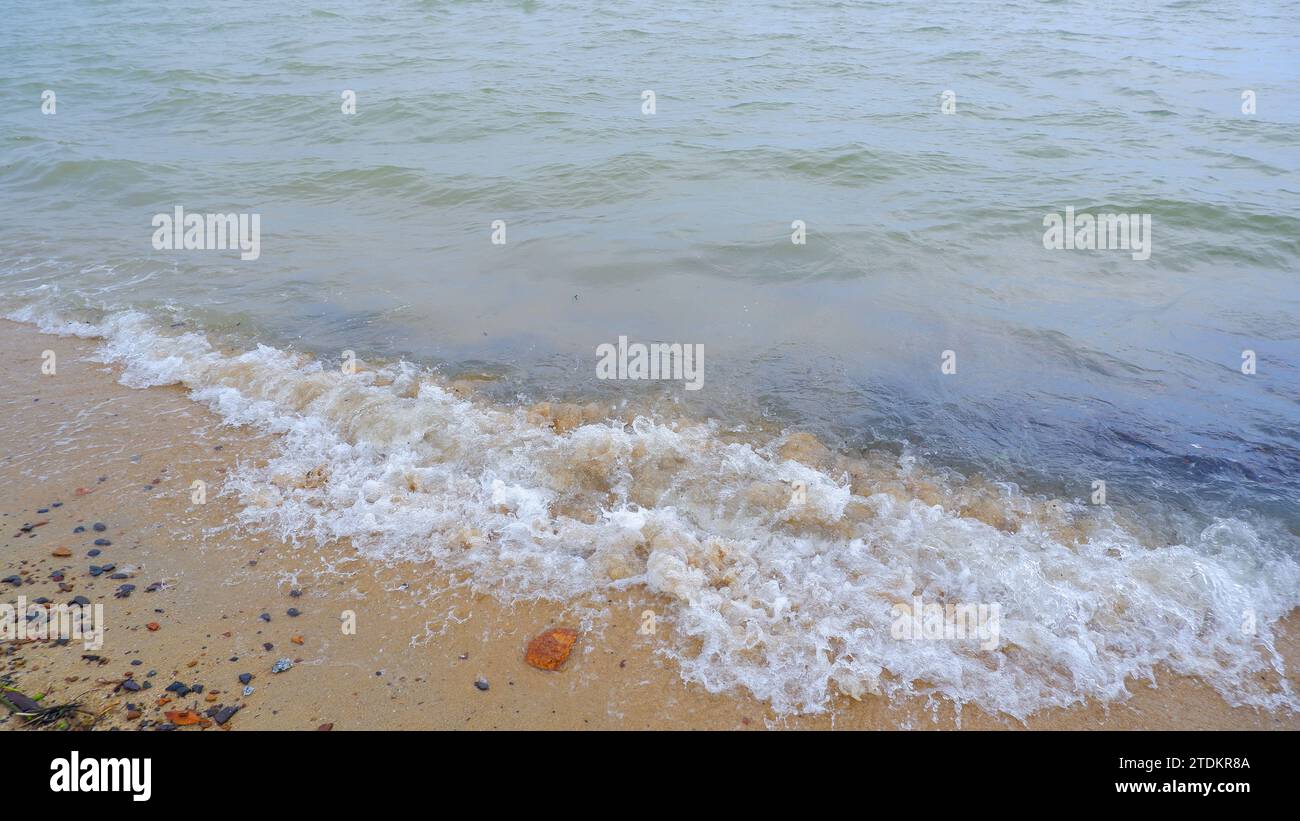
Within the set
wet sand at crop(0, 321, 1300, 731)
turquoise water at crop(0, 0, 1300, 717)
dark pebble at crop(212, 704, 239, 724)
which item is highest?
turquoise water at crop(0, 0, 1300, 717)

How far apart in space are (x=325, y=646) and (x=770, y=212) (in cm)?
764

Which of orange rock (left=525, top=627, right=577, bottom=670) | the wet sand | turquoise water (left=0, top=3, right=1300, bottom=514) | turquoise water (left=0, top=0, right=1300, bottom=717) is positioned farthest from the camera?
turquoise water (left=0, top=3, right=1300, bottom=514)

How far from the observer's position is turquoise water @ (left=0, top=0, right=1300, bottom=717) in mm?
4098

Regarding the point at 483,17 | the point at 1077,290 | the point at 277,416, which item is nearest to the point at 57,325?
the point at 277,416

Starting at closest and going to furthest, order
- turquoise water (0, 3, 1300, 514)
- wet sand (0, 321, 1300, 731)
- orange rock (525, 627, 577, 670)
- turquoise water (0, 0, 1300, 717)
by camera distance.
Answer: wet sand (0, 321, 1300, 731), orange rock (525, 627, 577, 670), turquoise water (0, 0, 1300, 717), turquoise water (0, 3, 1300, 514)

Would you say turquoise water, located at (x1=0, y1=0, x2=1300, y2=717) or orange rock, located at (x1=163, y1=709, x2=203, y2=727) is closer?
orange rock, located at (x1=163, y1=709, x2=203, y2=727)

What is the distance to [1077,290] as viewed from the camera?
24.9 feet

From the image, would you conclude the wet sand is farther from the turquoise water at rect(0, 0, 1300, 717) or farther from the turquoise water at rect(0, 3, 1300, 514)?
the turquoise water at rect(0, 3, 1300, 514)

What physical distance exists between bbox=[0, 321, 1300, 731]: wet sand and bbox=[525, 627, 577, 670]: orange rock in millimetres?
43

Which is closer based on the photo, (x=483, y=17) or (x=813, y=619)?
(x=813, y=619)

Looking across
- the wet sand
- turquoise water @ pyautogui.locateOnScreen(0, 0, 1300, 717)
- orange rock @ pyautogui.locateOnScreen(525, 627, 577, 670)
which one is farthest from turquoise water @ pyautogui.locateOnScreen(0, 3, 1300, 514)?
orange rock @ pyautogui.locateOnScreen(525, 627, 577, 670)

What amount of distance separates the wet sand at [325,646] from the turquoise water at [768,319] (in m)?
0.17

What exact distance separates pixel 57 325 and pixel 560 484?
5.63 meters
